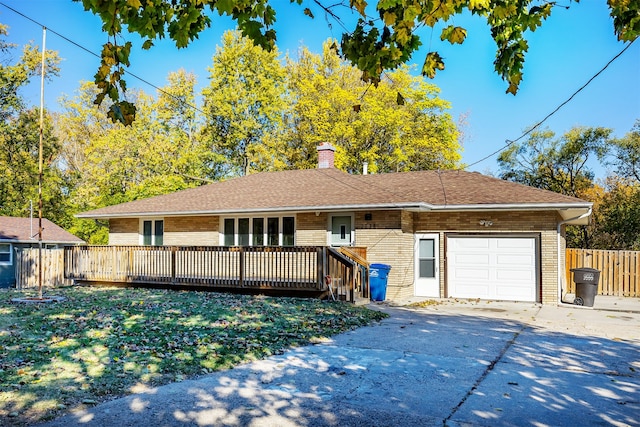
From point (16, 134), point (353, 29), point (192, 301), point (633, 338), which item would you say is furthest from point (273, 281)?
point (16, 134)

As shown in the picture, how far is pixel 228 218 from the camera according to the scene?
19.2 meters

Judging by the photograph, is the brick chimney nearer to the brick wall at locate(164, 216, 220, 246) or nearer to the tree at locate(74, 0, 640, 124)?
the brick wall at locate(164, 216, 220, 246)

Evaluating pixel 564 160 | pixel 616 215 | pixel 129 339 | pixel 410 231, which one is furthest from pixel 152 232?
pixel 564 160

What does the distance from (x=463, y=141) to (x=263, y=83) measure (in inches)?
641

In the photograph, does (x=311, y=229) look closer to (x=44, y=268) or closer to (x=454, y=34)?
(x=44, y=268)

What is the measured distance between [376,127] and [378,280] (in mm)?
20680

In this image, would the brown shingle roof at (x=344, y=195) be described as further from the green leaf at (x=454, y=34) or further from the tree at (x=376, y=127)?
the tree at (x=376, y=127)

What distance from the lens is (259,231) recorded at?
18703 millimetres

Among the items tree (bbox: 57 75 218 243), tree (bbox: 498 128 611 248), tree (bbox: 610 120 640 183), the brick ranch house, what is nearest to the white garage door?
the brick ranch house

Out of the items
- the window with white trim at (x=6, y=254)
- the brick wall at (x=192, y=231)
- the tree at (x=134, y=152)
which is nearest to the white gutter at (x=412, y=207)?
the brick wall at (x=192, y=231)

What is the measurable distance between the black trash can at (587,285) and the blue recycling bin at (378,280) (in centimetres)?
558

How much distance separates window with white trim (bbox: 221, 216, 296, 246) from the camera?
59.9 ft

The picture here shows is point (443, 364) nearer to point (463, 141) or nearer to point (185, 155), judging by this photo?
point (185, 155)

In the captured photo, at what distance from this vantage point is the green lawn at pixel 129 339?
18.0 ft
